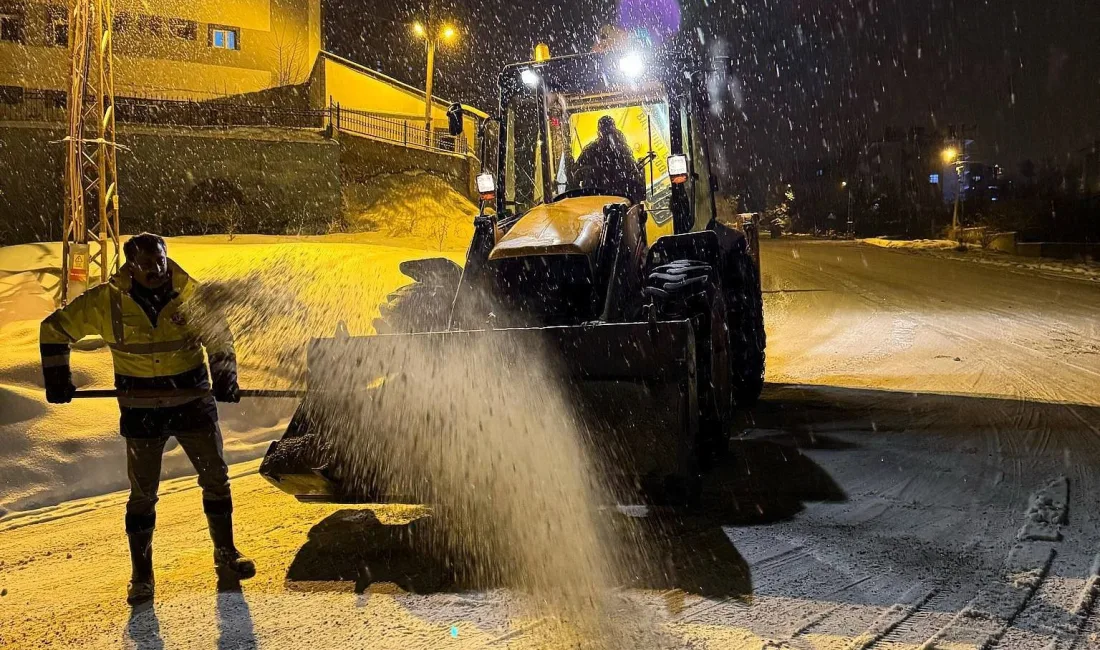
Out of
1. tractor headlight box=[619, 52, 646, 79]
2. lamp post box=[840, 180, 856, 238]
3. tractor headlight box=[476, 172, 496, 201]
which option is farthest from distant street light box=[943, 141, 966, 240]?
tractor headlight box=[476, 172, 496, 201]

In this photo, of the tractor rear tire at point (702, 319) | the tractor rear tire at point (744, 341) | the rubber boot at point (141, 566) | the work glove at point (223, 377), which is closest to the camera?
the rubber boot at point (141, 566)

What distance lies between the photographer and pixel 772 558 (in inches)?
157

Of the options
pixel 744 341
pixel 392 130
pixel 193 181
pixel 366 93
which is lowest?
pixel 744 341

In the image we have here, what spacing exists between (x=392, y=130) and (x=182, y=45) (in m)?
10.7

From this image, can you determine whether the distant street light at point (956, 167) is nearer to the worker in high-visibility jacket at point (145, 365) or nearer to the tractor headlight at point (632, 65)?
the tractor headlight at point (632, 65)

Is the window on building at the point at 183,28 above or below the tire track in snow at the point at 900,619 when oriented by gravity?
above

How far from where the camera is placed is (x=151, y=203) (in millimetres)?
23219

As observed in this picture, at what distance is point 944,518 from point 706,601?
1868mm

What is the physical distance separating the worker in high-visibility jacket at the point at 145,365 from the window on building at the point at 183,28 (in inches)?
1367

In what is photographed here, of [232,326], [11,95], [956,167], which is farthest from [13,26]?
[956,167]

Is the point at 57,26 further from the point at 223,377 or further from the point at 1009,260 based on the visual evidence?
the point at 1009,260

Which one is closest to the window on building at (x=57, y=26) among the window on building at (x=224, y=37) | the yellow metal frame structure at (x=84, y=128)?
the window on building at (x=224, y=37)

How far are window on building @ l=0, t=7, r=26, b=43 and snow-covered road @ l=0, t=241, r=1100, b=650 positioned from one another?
33566 millimetres

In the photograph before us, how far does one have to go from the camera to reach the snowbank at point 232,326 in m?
5.84
